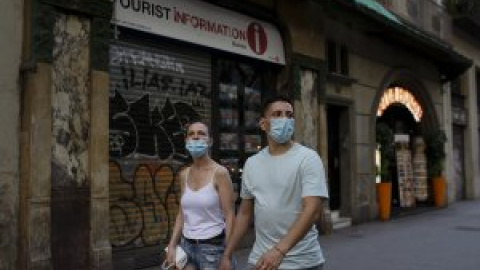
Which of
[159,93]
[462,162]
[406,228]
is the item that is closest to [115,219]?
[159,93]

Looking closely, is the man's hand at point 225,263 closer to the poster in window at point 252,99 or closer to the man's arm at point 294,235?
the man's arm at point 294,235

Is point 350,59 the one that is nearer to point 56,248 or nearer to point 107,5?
point 107,5

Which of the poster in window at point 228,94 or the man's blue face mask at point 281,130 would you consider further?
the poster in window at point 228,94

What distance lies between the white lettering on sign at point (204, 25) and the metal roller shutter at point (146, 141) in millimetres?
326

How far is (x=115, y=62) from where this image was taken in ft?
31.7

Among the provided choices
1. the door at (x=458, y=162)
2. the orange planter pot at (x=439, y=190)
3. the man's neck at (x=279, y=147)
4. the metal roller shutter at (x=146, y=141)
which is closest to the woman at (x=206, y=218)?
the man's neck at (x=279, y=147)

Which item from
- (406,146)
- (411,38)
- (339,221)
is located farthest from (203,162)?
(406,146)

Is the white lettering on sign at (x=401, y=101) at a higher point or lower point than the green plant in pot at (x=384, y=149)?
higher

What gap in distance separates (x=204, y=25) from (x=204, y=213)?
21.5ft

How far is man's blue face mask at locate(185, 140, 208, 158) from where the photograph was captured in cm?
516

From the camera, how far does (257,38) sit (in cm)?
1254

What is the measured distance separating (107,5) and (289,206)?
5.85m

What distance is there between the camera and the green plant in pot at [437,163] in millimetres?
20062

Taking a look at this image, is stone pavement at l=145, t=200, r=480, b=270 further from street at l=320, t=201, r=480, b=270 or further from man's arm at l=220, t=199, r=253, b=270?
man's arm at l=220, t=199, r=253, b=270
